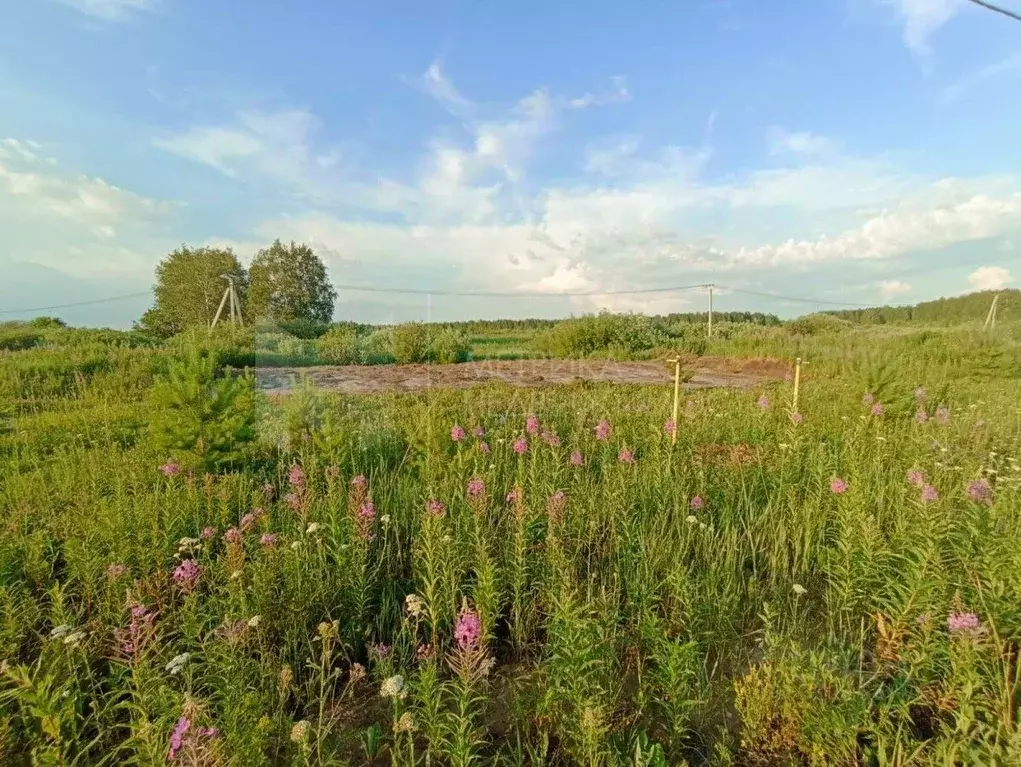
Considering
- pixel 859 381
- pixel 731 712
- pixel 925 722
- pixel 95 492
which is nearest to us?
pixel 925 722

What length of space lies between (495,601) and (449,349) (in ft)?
38.1

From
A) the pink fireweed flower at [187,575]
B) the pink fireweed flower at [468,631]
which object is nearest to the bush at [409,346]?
the pink fireweed flower at [187,575]

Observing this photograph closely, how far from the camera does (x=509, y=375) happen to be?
10656 millimetres

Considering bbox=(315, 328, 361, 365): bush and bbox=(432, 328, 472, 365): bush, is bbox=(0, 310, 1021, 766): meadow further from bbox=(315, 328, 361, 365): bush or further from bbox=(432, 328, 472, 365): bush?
bbox=(432, 328, 472, 365): bush

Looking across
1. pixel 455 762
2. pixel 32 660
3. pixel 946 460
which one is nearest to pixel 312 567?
pixel 32 660

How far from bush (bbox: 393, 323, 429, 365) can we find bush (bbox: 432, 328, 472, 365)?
0.26m

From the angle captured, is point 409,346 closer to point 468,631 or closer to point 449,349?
point 449,349

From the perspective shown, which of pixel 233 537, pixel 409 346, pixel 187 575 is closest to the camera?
pixel 187 575

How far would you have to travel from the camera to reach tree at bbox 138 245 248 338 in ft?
99.4

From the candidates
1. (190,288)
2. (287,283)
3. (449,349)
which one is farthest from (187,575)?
(190,288)

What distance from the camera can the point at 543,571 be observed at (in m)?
2.26

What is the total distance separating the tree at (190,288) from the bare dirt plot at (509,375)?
23.1 m

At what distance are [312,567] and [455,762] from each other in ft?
4.37

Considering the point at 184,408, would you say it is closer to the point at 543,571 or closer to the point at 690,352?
the point at 543,571
